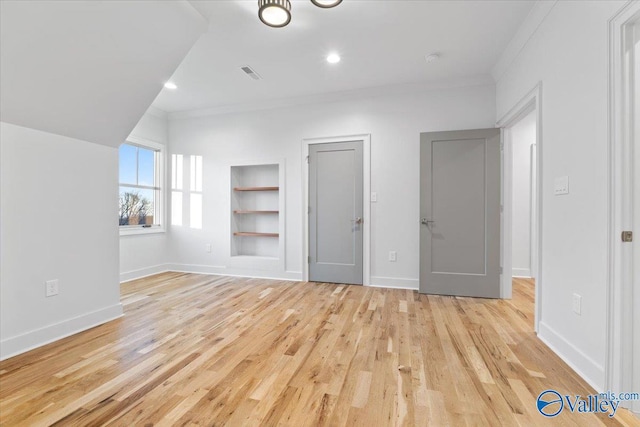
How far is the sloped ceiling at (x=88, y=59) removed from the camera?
68.4 inches

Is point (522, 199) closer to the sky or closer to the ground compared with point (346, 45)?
closer to the ground

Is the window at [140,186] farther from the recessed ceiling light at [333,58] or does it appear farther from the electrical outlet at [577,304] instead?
the electrical outlet at [577,304]

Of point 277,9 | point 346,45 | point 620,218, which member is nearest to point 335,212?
point 346,45

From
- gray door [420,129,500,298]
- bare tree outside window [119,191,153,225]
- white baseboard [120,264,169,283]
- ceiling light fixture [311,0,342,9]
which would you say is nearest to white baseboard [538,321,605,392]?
gray door [420,129,500,298]

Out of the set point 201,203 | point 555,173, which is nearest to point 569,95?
point 555,173

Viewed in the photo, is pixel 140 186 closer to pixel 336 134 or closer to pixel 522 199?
pixel 336 134

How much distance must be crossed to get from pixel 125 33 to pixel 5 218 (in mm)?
1618

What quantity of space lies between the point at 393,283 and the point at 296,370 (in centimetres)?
232

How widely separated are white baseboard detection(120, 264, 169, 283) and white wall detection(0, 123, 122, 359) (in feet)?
5.23

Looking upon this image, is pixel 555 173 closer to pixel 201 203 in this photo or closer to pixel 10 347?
pixel 10 347

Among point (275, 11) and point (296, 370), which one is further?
point (275, 11)

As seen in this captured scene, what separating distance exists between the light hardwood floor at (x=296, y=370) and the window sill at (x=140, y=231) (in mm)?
1675

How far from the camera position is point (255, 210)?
4.79m

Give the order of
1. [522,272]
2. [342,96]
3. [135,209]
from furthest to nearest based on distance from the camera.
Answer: [135,209] → [522,272] → [342,96]
